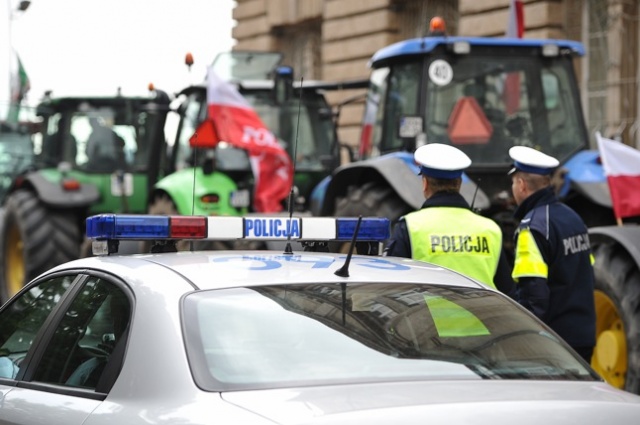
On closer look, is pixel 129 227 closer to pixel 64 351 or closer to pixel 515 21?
pixel 64 351

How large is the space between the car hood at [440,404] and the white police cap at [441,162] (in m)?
2.43

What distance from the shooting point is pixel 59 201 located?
14.2 metres

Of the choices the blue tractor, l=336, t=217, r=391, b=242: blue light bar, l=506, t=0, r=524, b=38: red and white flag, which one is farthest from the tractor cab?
l=336, t=217, r=391, b=242: blue light bar

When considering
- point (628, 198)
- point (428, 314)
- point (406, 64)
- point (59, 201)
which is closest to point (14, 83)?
point (59, 201)

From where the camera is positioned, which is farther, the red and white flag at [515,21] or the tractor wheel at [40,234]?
the tractor wheel at [40,234]

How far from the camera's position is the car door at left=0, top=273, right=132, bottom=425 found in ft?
13.1

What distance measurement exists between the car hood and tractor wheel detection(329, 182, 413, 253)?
597 centimetres

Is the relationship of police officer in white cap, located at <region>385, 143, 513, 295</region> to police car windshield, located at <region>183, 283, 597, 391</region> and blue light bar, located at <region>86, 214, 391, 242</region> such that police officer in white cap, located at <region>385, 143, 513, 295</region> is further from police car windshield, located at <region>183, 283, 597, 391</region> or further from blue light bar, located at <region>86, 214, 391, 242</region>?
police car windshield, located at <region>183, 283, 597, 391</region>

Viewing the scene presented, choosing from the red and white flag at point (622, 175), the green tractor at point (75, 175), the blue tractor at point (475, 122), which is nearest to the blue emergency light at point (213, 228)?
the red and white flag at point (622, 175)

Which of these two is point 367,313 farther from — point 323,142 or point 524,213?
point 323,142

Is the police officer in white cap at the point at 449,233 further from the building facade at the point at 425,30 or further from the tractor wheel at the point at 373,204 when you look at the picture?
the building facade at the point at 425,30

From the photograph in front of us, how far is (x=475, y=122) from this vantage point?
1016cm

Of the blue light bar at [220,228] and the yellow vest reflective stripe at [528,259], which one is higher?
the blue light bar at [220,228]

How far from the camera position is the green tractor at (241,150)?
40.3ft
